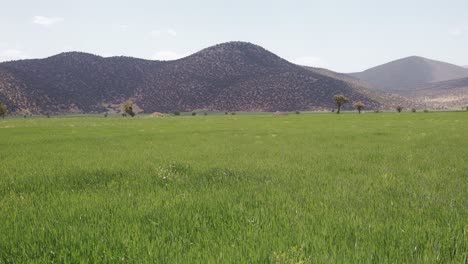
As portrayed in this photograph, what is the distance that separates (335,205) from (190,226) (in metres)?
2.66

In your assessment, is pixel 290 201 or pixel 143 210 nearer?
pixel 143 210

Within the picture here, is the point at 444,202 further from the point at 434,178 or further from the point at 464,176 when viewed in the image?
the point at 464,176

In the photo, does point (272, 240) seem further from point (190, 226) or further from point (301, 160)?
point (301, 160)

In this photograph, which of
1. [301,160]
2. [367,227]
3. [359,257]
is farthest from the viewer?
[301,160]

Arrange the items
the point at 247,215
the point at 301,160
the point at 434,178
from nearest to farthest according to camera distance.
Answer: the point at 247,215 < the point at 434,178 < the point at 301,160

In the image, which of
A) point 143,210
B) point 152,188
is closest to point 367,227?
point 143,210

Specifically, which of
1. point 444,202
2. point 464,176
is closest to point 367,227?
point 444,202

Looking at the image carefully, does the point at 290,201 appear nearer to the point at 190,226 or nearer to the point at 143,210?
the point at 190,226

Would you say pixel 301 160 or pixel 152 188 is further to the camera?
pixel 301 160

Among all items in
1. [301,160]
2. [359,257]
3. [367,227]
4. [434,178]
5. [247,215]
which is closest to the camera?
[359,257]

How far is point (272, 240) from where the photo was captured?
472 cm

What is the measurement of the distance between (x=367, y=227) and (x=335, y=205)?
1.34 metres

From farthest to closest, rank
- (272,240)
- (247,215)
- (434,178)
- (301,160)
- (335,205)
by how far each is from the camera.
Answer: (301,160) < (434,178) < (335,205) < (247,215) < (272,240)

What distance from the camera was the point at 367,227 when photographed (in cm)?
530
